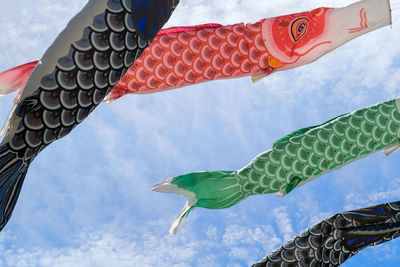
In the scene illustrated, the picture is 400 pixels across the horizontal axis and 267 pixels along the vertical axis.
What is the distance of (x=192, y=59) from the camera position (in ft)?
10.8

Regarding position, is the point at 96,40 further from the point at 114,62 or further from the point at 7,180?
the point at 7,180

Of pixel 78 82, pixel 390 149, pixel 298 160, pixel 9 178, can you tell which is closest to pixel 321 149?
pixel 298 160

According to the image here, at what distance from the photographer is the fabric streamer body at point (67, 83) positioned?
2033 mm

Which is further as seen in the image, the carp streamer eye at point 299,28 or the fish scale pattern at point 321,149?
the carp streamer eye at point 299,28

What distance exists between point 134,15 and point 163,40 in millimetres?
1129

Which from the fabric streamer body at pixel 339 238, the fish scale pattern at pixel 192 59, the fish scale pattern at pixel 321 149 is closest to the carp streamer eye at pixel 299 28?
the fish scale pattern at pixel 192 59

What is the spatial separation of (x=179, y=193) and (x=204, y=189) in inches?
5.8

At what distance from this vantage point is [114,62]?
2.17 metres

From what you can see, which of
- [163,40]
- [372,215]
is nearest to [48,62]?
[163,40]

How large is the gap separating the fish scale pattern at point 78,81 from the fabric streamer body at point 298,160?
988mm

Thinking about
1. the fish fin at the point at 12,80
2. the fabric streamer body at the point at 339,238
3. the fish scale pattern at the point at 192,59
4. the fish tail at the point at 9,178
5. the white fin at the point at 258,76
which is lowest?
the fabric streamer body at the point at 339,238

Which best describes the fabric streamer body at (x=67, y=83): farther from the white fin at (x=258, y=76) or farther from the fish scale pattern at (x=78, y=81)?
the white fin at (x=258, y=76)

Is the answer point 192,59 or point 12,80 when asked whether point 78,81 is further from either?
point 192,59

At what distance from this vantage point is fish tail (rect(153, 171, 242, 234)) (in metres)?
3.05
